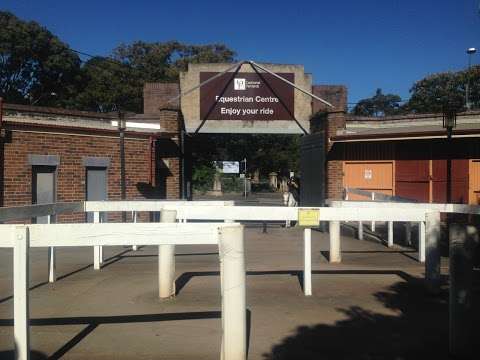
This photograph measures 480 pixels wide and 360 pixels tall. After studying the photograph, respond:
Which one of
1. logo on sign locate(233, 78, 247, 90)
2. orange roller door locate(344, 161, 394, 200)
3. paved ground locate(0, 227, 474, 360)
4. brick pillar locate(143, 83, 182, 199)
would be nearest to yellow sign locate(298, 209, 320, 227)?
paved ground locate(0, 227, 474, 360)

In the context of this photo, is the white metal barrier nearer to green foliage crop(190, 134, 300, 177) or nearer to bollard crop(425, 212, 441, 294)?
bollard crop(425, 212, 441, 294)

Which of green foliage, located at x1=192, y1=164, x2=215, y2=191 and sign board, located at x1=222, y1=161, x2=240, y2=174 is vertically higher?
sign board, located at x1=222, y1=161, x2=240, y2=174

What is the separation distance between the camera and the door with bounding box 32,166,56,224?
1534cm

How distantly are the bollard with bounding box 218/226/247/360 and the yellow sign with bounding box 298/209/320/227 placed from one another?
268cm

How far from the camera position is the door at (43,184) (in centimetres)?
1534

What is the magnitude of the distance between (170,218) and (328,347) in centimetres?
265

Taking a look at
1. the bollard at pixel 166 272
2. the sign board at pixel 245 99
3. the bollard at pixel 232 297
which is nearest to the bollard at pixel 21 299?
the bollard at pixel 232 297

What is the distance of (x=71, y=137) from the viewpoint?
15.9m

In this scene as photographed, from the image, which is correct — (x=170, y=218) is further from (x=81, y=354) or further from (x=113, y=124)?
(x=113, y=124)

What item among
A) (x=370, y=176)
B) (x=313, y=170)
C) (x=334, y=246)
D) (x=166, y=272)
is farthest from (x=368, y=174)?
(x=166, y=272)

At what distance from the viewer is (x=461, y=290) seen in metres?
4.51

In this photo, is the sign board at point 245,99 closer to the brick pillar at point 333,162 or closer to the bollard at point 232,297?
the brick pillar at point 333,162

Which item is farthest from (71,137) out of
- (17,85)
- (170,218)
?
(17,85)

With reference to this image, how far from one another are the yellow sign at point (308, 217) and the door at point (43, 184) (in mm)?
10865
